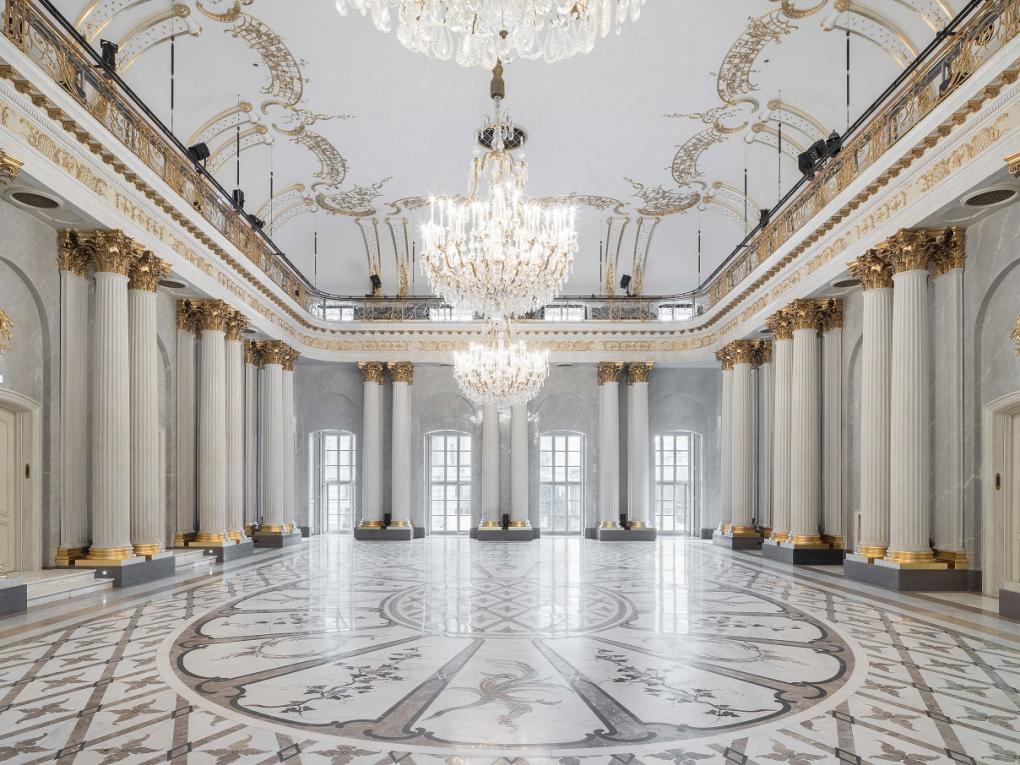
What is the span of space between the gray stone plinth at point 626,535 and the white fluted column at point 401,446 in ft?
15.0

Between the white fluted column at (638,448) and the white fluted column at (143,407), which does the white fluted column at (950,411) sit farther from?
the white fluted column at (143,407)

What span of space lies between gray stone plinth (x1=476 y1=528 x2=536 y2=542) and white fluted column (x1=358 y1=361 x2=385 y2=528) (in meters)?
2.41

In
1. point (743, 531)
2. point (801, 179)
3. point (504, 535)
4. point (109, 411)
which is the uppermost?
point (801, 179)

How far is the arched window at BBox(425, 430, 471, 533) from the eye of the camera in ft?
59.3

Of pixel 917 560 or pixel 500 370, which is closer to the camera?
pixel 917 560

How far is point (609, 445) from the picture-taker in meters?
17.1

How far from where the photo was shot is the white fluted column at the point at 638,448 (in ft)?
55.8

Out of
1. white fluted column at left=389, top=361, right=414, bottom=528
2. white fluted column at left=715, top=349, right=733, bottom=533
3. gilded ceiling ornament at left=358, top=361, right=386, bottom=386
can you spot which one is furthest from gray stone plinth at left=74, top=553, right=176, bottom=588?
white fluted column at left=715, top=349, right=733, bottom=533

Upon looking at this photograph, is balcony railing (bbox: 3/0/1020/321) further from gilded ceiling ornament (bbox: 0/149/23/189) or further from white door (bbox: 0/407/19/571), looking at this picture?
white door (bbox: 0/407/19/571)

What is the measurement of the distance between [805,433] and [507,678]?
8.28 meters

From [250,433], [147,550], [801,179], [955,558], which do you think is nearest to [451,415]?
[250,433]

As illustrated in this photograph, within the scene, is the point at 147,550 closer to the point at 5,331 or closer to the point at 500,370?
the point at 5,331

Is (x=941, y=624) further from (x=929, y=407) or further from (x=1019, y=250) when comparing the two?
(x=1019, y=250)

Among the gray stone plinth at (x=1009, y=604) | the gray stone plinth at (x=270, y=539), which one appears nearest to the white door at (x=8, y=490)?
the gray stone plinth at (x=270, y=539)
